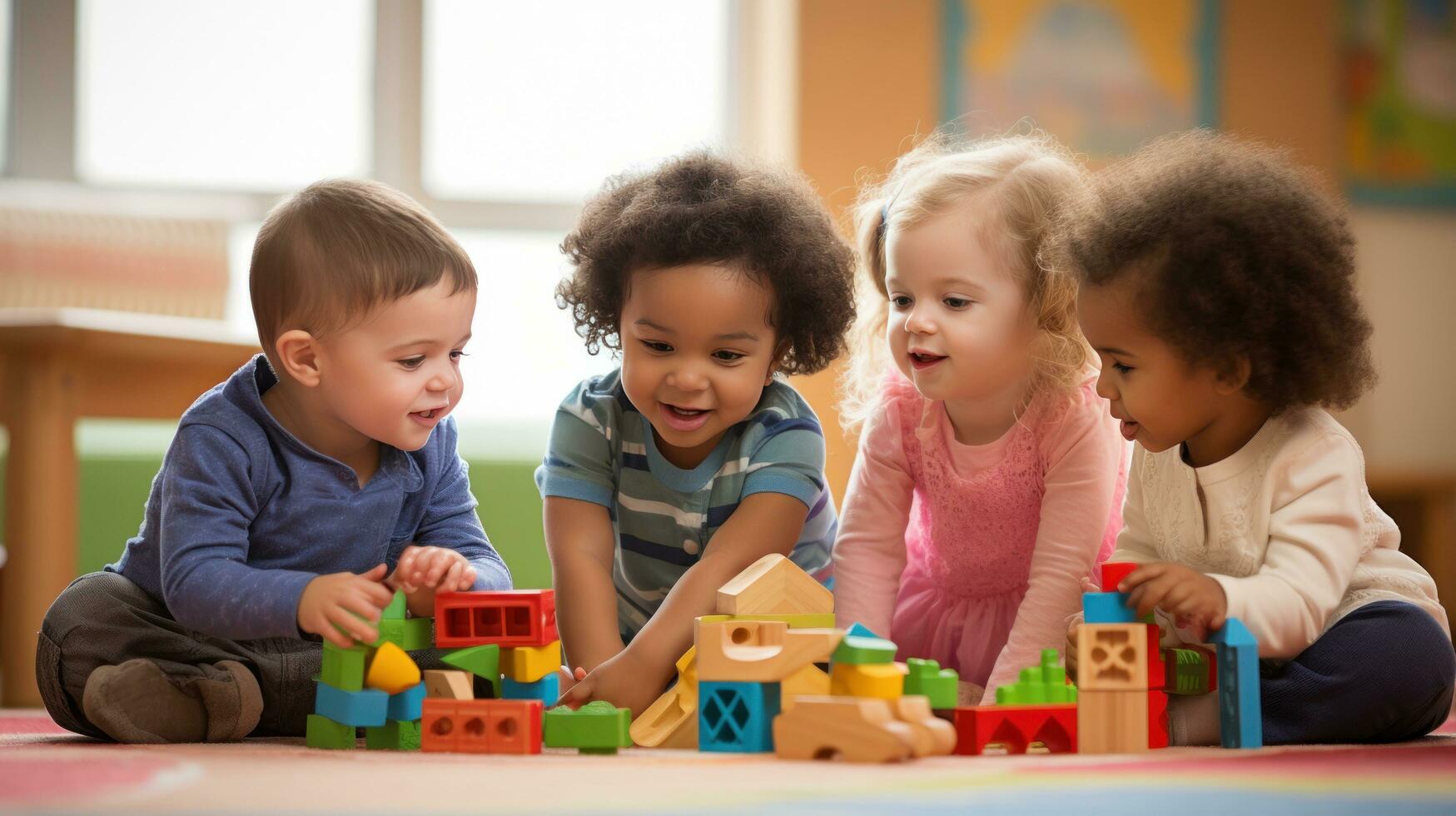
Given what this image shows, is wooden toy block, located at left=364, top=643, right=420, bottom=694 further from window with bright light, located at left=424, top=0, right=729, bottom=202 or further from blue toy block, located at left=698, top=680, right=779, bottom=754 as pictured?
window with bright light, located at left=424, top=0, right=729, bottom=202

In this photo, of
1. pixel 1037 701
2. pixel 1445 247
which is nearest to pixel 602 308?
pixel 1037 701

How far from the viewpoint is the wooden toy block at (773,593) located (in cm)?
117

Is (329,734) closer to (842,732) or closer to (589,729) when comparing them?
(589,729)

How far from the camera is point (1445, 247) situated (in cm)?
397

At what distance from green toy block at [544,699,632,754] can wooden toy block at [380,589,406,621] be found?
16 centimetres

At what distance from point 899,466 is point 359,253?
27.0 inches

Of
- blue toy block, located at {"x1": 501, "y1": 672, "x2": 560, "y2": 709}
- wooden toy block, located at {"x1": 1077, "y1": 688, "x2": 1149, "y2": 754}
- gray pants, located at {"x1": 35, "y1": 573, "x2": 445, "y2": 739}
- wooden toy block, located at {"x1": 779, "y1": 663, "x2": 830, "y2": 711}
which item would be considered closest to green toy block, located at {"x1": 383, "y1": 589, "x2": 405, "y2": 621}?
blue toy block, located at {"x1": 501, "y1": 672, "x2": 560, "y2": 709}

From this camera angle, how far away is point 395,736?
3.75 feet

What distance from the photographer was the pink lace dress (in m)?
1.46

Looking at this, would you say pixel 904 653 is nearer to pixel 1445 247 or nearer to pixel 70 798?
pixel 70 798

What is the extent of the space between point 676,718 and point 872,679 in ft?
0.90

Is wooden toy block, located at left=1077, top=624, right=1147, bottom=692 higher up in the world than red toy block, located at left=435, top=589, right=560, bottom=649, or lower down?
lower down

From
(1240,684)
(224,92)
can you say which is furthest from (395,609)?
(224,92)

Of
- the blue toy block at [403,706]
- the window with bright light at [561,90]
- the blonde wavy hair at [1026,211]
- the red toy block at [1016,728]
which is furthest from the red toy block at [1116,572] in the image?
the window with bright light at [561,90]
